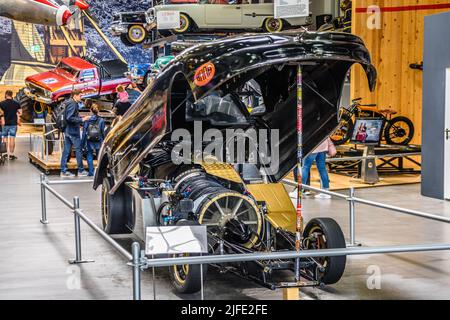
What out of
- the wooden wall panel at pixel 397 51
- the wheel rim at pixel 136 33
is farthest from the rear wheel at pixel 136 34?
the wooden wall panel at pixel 397 51

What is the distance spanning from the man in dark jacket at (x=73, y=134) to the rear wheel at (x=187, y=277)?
9.66 m

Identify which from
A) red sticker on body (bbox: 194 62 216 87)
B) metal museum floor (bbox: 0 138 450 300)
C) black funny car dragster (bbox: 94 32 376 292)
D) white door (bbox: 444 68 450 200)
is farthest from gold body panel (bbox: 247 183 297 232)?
white door (bbox: 444 68 450 200)

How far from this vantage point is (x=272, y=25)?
26.1 meters

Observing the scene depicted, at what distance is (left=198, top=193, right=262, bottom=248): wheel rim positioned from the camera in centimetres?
772

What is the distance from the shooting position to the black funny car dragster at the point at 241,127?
22.4 ft

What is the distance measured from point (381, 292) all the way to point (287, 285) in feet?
3.78

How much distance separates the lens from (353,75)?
783 inches

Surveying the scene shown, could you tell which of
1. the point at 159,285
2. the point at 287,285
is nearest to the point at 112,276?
the point at 159,285

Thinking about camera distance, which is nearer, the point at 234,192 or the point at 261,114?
the point at 234,192

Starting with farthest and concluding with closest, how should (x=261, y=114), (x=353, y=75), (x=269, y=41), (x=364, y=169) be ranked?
1. (x=353, y=75)
2. (x=364, y=169)
3. (x=261, y=114)
4. (x=269, y=41)

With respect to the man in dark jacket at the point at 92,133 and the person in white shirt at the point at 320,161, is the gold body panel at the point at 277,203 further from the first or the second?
the man in dark jacket at the point at 92,133

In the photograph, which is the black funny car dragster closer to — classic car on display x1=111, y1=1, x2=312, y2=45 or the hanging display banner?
the hanging display banner

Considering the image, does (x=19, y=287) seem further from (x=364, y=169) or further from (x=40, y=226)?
(x=364, y=169)

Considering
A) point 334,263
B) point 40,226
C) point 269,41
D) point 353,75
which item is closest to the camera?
point 269,41
